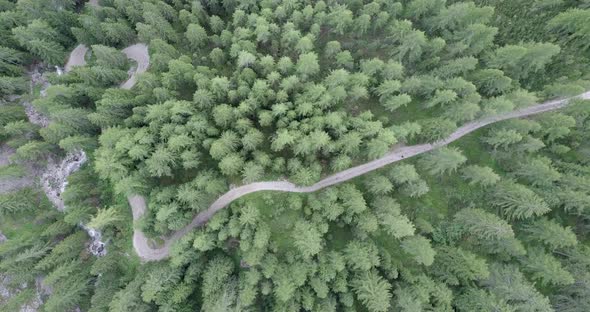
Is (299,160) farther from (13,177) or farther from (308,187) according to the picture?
(13,177)

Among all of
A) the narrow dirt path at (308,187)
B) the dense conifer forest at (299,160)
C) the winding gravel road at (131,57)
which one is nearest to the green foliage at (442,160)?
the dense conifer forest at (299,160)

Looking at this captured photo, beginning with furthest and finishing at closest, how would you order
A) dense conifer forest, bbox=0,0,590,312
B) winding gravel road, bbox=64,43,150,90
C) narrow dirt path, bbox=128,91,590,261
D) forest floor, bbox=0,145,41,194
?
1. winding gravel road, bbox=64,43,150,90
2. forest floor, bbox=0,145,41,194
3. narrow dirt path, bbox=128,91,590,261
4. dense conifer forest, bbox=0,0,590,312

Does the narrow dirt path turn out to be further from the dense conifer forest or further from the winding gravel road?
the winding gravel road

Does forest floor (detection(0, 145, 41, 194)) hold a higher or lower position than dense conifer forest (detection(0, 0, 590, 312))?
lower

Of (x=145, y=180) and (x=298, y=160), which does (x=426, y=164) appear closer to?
(x=298, y=160)

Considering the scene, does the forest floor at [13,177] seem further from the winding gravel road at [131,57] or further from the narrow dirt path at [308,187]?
the narrow dirt path at [308,187]

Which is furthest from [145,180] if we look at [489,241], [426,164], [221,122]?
[489,241]

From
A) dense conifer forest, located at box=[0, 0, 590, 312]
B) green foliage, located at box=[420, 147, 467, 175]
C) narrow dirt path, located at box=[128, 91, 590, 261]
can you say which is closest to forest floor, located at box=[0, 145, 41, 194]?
dense conifer forest, located at box=[0, 0, 590, 312]
